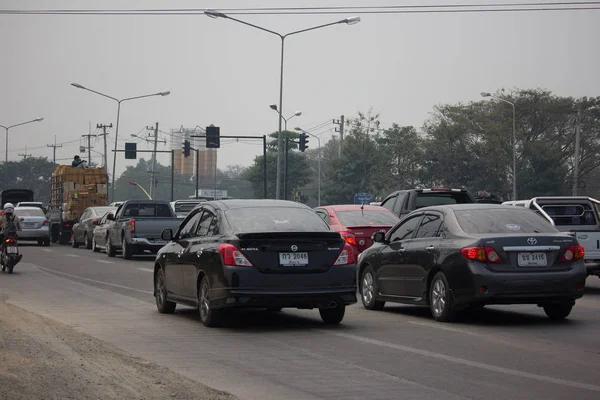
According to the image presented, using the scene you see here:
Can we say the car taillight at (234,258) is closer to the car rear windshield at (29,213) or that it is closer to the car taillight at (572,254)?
the car taillight at (572,254)

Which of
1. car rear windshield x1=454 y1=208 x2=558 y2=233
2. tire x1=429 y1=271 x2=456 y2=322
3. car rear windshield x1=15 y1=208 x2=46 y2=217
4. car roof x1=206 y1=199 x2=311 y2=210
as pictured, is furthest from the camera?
car rear windshield x1=15 y1=208 x2=46 y2=217

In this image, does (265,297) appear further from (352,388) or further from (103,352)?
(352,388)

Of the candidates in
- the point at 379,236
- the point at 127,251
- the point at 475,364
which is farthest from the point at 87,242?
the point at 475,364

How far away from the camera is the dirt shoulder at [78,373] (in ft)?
26.5

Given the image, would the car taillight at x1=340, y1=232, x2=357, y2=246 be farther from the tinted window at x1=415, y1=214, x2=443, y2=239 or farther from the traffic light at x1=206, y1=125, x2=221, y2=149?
the traffic light at x1=206, y1=125, x2=221, y2=149

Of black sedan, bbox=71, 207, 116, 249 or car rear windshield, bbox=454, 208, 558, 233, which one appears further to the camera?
black sedan, bbox=71, 207, 116, 249

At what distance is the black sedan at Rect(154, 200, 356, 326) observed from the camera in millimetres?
13008

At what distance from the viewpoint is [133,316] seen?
15.2 metres

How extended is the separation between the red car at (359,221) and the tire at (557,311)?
6030 millimetres

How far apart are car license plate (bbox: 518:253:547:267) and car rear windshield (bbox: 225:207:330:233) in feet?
8.08

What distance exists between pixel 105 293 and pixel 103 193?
31121mm

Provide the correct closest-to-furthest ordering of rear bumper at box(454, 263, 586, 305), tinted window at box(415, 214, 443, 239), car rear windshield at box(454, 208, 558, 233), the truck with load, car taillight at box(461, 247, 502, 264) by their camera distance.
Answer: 1. rear bumper at box(454, 263, 586, 305)
2. car taillight at box(461, 247, 502, 264)
3. car rear windshield at box(454, 208, 558, 233)
4. tinted window at box(415, 214, 443, 239)
5. the truck with load

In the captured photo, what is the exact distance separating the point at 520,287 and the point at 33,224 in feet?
116

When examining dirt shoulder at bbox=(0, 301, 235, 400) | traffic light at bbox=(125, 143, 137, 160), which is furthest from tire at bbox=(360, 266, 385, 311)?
traffic light at bbox=(125, 143, 137, 160)
